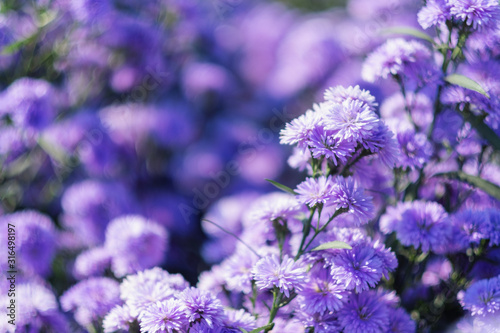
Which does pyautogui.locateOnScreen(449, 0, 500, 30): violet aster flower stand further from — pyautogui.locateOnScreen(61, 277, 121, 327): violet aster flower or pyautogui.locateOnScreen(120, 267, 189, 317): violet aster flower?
pyautogui.locateOnScreen(61, 277, 121, 327): violet aster flower

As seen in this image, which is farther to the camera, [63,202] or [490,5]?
[63,202]

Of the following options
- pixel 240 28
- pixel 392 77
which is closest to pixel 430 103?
pixel 392 77

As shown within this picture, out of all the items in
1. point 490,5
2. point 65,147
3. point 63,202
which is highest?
point 490,5

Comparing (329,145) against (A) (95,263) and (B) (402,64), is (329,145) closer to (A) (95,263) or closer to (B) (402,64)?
(B) (402,64)

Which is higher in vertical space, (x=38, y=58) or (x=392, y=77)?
(x=392, y=77)

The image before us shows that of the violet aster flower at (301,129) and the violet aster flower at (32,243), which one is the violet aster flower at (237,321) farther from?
the violet aster flower at (32,243)

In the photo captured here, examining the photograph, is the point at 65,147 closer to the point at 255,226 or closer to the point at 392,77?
the point at 255,226

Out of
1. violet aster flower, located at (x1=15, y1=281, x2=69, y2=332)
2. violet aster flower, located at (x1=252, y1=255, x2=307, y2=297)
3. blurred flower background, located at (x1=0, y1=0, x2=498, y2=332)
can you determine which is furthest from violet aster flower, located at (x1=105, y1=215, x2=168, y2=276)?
violet aster flower, located at (x1=252, y1=255, x2=307, y2=297)
